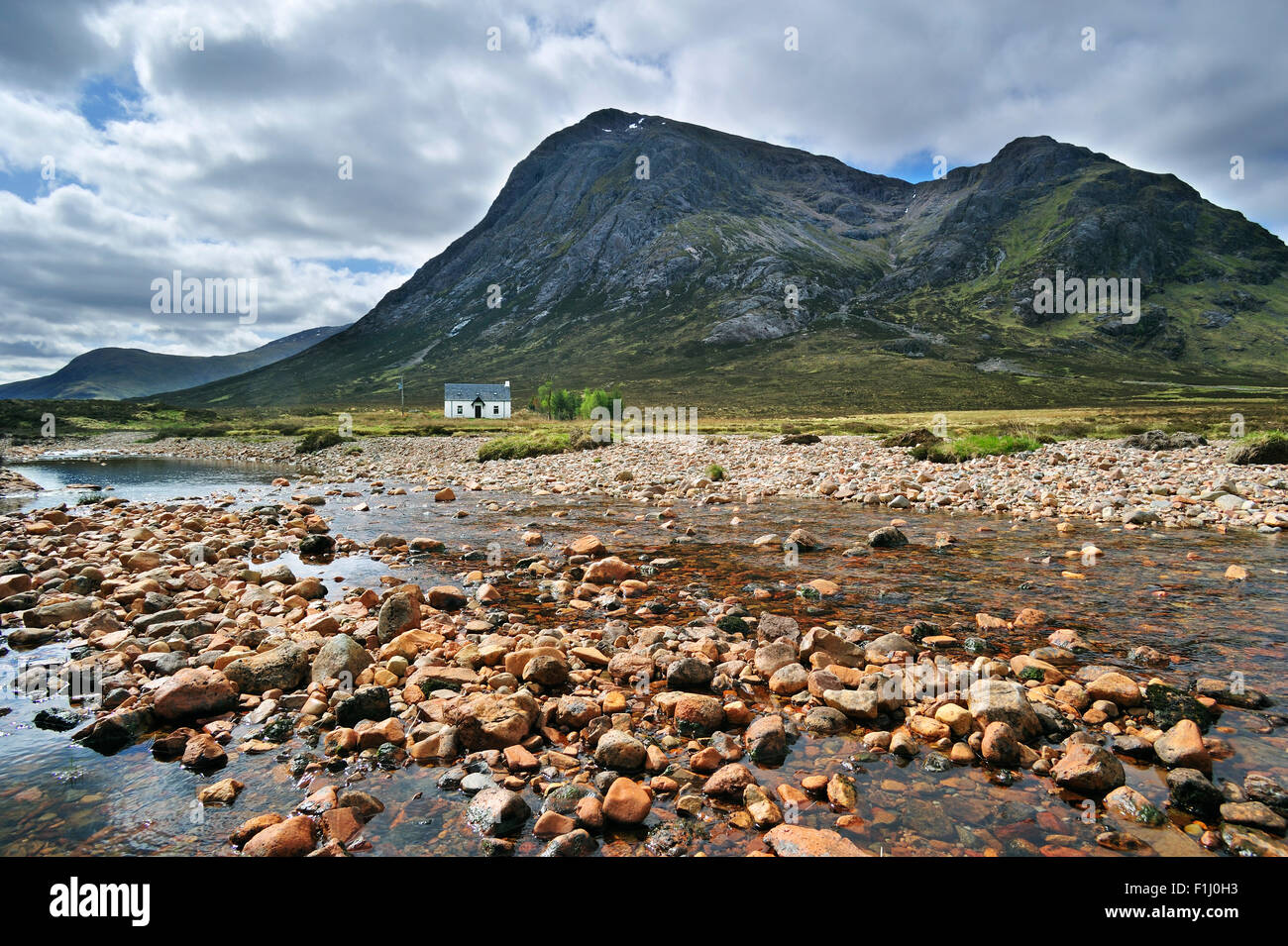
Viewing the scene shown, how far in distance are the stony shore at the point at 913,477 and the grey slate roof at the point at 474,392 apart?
89.9m

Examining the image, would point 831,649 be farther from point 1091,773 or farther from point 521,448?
point 521,448

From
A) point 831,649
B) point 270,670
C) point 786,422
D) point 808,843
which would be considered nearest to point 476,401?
point 786,422

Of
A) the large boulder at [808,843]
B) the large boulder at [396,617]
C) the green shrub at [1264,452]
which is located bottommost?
the large boulder at [808,843]

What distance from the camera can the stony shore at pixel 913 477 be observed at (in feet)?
57.9

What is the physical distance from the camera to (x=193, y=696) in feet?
21.2

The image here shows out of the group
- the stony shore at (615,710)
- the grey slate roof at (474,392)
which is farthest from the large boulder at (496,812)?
the grey slate roof at (474,392)

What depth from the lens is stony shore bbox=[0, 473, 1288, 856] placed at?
15.3 ft

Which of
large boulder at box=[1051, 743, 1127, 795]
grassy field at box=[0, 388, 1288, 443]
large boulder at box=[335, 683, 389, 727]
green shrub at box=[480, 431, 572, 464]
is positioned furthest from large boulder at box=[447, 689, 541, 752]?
grassy field at box=[0, 388, 1288, 443]

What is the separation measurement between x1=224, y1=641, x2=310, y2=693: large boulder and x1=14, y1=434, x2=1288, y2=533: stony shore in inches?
657

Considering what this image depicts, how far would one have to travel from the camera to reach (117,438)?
280ft

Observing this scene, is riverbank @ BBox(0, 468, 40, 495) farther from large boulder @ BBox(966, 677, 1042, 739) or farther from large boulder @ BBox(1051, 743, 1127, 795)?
large boulder @ BBox(1051, 743, 1127, 795)

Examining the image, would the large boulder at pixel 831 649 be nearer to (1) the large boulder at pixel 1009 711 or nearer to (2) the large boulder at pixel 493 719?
(1) the large boulder at pixel 1009 711
